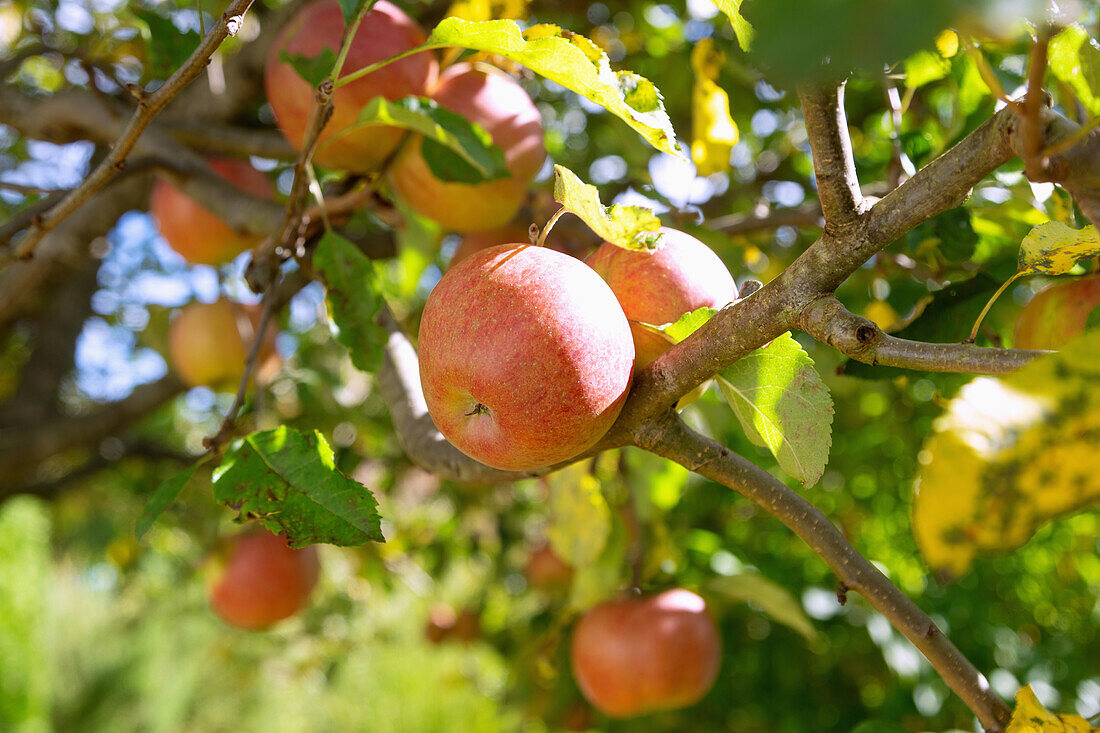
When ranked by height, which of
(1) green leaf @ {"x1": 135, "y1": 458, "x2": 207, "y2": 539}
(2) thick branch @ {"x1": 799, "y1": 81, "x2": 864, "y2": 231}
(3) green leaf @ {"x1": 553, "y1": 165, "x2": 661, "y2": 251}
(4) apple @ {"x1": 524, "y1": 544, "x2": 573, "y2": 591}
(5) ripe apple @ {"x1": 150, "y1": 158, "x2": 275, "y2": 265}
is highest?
(2) thick branch @ {"x1": 799, "y1": 81, "x2": 864, "y2": 231}

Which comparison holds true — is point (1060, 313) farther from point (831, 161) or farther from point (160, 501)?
point (160, 501)

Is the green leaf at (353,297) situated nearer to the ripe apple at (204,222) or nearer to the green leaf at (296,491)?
the green leaf at (296,491)

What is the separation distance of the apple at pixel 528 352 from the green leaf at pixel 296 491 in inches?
3.7

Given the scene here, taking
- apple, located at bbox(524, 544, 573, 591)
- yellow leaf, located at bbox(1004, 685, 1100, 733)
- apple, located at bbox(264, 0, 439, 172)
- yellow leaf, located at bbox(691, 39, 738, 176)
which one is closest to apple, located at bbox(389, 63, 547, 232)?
apple, located at bbox(264, 0, 439, 172)

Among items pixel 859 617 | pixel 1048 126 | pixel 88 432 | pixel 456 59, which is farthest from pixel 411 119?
pixel 88 432

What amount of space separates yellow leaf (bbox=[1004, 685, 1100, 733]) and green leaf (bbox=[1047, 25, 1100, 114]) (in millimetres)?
388

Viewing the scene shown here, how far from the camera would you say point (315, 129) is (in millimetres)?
572

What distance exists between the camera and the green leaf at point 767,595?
34.3 inches

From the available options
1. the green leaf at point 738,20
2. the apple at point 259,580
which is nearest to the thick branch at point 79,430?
the apple at point 259,580

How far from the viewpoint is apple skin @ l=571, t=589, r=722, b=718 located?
969 mm

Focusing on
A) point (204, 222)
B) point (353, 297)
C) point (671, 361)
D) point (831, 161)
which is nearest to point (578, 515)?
point (353, 297)

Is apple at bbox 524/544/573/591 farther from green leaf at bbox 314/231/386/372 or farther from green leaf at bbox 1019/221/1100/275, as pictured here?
green leaf at bbox 1019/221/1100/275

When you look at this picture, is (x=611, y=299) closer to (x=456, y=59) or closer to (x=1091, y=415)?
(x=1091, y=415)

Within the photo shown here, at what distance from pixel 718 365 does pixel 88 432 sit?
1553mm
